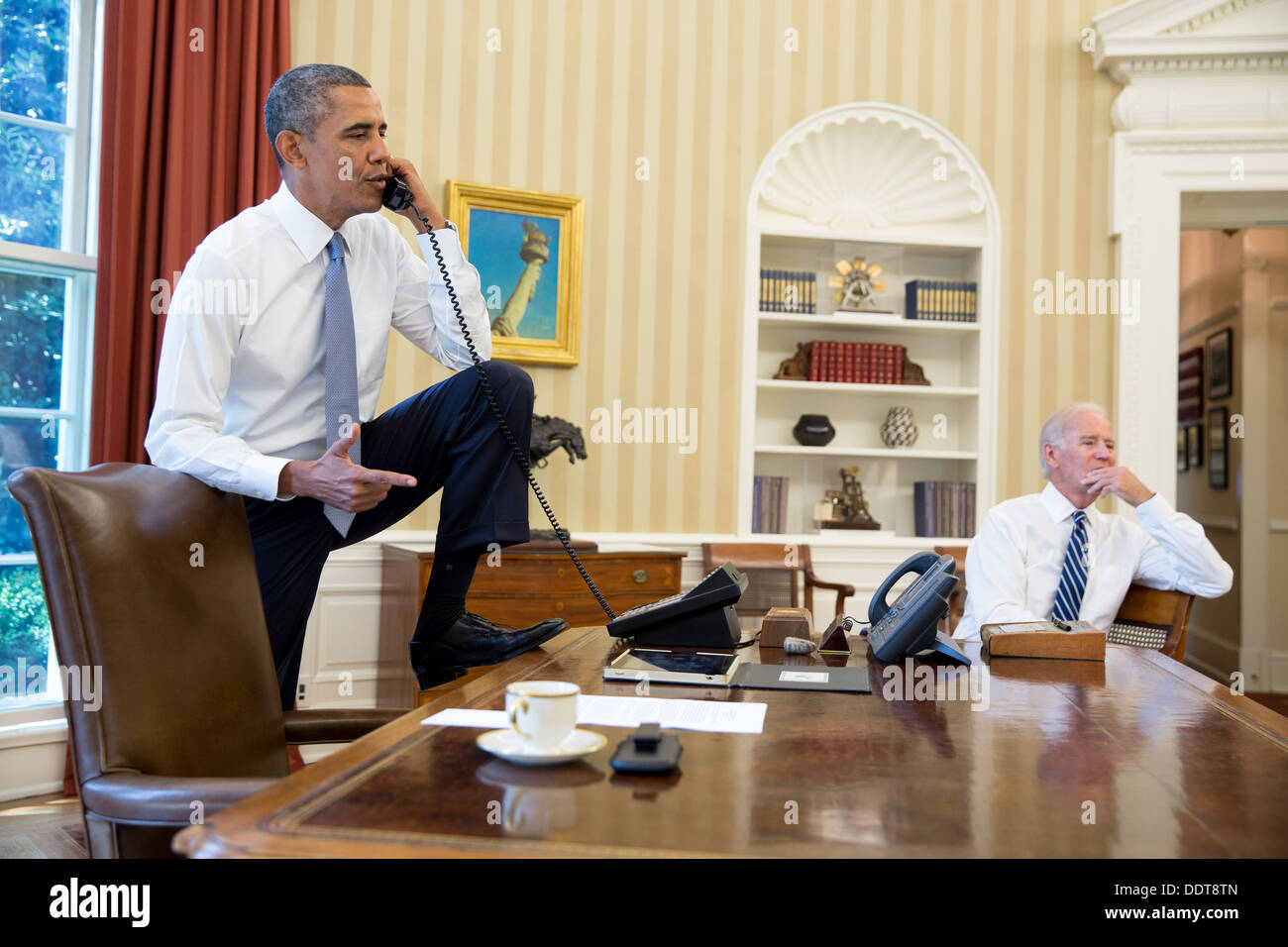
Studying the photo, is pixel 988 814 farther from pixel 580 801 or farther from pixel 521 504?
pixel 521 504

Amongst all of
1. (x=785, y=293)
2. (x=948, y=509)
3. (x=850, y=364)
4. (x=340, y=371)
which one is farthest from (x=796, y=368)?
(x=340, y=371)

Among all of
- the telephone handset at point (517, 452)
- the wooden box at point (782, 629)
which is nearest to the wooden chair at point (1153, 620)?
the wooden box at point (782, 629)

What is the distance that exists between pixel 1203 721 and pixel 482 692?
36.2 inches

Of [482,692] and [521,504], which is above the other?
Result: [521,504]

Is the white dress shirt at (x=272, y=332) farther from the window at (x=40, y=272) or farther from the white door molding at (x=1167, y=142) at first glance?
the white door molding at (x=1167, y=142)

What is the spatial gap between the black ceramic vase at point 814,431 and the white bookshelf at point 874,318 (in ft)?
0.15

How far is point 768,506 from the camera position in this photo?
15.6 ft

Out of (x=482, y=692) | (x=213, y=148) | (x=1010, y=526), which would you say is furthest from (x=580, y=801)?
(x=213, y=148)

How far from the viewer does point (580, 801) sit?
875mm

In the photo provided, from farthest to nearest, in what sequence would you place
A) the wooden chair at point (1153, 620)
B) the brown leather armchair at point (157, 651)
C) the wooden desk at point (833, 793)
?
the wooden chair at point (1153, 620) < the brown leather armchair at point (157, 651) < the wooden desk at point (833, 793)

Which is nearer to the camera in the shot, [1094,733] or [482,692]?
[1094,733]

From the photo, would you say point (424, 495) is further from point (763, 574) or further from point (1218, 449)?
point (1218, 449)

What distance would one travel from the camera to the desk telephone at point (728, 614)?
1663 mm
